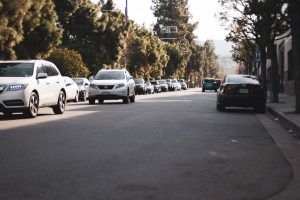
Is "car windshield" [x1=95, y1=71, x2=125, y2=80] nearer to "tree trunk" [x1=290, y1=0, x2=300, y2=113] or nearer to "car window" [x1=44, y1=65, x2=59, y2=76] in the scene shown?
"car window" [x1=44, y1=65, x2=59, y2=76]

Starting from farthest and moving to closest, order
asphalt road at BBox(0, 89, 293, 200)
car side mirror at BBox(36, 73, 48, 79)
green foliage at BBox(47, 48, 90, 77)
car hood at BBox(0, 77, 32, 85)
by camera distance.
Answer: green foliage at BBox(47, 48, 90, 77)
car side mirror at BBox(36, 73, 48, 79)
car hood at BBox(0, 77, 32, 85)
asphalt road at BBox(0, 89, 293, 200)

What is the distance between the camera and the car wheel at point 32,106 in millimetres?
14883

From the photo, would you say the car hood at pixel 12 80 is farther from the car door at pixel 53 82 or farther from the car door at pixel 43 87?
the car door at pixel 53 82

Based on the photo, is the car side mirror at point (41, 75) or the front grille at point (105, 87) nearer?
the car side mirror at point (41, 75)

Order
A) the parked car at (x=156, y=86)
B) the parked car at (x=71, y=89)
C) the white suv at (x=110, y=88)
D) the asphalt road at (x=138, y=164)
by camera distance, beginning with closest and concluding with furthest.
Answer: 1. the asphalt road at (x=138, y=164)
2. the parked car at (x=71, y=89)
3. the white suv at (x=110, y=88)
4. the parked car at (x=156, y=86)

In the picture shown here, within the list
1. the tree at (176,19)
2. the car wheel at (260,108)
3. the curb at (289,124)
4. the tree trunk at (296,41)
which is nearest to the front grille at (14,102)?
the curb at (289,124)

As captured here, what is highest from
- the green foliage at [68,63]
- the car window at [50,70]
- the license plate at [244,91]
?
the green foliage at [68,63]

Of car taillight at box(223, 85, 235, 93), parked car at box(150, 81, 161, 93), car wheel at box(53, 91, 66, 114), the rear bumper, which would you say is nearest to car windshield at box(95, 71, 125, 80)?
car taillight at box(223, 85, 235, 93)

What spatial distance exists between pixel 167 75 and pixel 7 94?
83.5m

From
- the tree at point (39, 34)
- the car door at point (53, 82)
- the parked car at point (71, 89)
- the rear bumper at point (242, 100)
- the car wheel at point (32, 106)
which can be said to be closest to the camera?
the car wheel at point (32, 106)

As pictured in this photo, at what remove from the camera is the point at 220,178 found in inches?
252

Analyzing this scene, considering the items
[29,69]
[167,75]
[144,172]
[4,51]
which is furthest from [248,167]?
[167,75]

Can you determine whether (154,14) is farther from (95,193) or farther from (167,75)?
(95,193)

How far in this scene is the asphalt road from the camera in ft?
18.4
